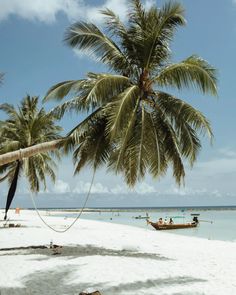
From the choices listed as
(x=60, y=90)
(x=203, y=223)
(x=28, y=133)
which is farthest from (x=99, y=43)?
(x=203, y=223)

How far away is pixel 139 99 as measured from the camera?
11250 millimetres

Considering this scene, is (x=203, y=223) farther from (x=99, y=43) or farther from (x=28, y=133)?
(x=99, y=43)

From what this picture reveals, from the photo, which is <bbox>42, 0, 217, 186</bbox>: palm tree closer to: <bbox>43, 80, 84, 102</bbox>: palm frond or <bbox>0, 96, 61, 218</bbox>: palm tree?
<bbox>43, 80, 84, 102</bbox>: palm frond

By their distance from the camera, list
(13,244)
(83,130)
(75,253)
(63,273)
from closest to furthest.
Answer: (63,273) → (83,130) → (75,253) → (13,244)

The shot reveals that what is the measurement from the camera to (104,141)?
11.6m

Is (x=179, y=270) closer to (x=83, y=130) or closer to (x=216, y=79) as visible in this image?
(x=83, y=130)

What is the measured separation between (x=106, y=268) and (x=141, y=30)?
668cm

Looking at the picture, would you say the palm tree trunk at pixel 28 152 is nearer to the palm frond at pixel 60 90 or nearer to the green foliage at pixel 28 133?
the palm frond at pixel 60 90

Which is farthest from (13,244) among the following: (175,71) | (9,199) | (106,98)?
(175,71)

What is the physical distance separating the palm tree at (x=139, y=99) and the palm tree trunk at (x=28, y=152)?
360 mm

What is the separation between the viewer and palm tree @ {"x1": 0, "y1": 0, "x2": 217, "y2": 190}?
10992 millimetres

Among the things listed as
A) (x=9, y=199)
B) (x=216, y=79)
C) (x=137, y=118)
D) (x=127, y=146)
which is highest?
(x=216, y=79)

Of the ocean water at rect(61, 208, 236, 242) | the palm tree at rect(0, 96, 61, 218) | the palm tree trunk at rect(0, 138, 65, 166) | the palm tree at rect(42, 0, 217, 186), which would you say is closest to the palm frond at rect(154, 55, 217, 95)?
the palm tree at rect(42, 0, 217, 186)

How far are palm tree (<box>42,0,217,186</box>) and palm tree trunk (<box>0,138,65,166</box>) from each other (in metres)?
0.39
